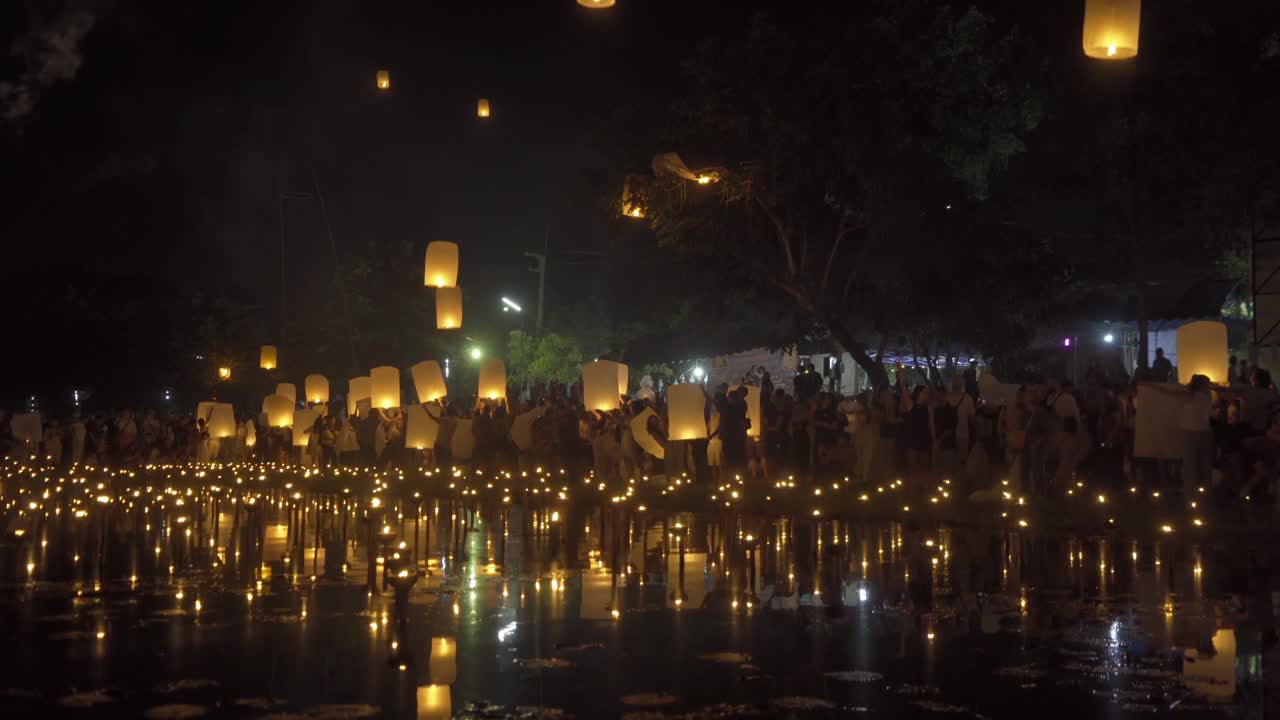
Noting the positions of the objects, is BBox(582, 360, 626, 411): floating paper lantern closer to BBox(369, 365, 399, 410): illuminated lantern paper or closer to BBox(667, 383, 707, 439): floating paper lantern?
BBox(667, 383, 707, 439): floating paper lantern

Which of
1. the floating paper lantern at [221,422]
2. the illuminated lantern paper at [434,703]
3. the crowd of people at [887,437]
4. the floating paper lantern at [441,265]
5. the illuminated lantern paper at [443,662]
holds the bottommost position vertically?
the illuminated lantern paper at [434,703]

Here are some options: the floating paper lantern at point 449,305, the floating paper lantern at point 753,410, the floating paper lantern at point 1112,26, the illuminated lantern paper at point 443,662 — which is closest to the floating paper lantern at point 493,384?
the floating paper lantern at point 449,305

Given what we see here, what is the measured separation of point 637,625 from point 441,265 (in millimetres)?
16240

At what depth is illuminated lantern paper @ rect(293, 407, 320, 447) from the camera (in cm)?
3316

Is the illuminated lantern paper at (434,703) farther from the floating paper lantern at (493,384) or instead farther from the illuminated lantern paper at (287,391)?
the illuminated lantern paper at (287,391)

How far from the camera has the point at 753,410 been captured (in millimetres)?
22391

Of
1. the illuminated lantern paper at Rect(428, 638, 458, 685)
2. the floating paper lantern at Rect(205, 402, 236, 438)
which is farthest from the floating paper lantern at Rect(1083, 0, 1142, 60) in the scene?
the floating paper lantern at Rect(205, 402, 236, 438)

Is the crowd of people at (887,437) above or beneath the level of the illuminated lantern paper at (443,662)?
above

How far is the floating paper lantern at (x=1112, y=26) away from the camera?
12289 millimetres

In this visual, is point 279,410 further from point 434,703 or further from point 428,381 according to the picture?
point 434,703

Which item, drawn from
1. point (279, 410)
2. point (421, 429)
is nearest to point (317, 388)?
point (279, 410)

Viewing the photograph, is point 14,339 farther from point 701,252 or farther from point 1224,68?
point 1224,68

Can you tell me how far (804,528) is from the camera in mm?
17391

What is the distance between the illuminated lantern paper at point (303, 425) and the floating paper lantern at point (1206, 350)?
21.3 m
